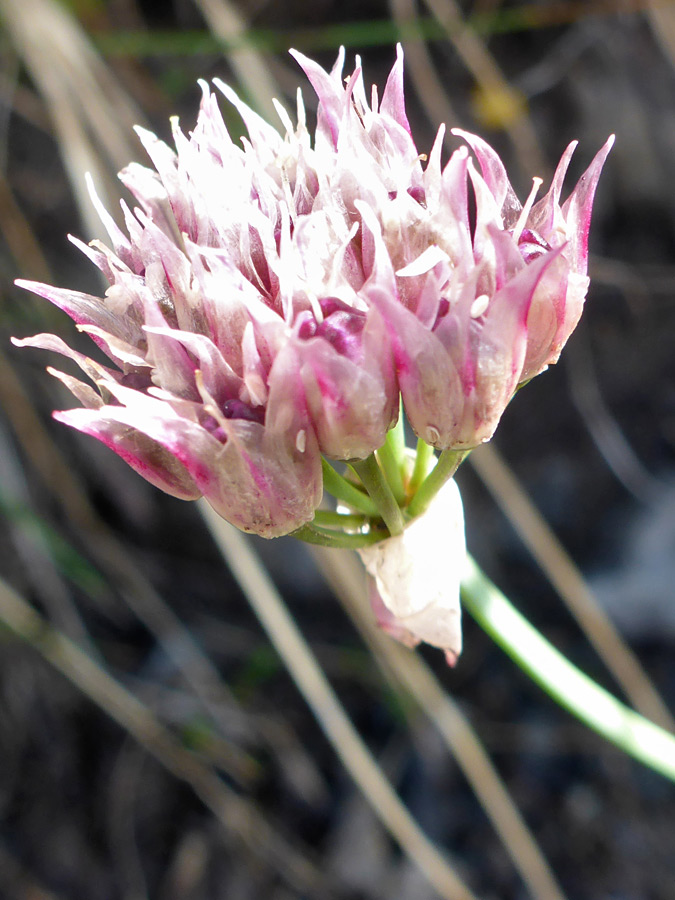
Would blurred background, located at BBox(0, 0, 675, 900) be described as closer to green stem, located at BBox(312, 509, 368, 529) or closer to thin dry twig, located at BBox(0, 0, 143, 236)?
thin dry twig, located at BBox(0, 0, 143, 236)

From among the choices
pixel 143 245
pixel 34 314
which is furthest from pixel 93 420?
pixel 34 314

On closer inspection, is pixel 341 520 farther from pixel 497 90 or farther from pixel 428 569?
pixel 497 90

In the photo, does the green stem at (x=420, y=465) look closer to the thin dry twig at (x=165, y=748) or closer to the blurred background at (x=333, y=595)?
the blurred background at (x=333, y=595)

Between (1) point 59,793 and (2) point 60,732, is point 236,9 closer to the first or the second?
(2) point 60,732

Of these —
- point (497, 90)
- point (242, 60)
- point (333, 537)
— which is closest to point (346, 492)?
point (333, 537)

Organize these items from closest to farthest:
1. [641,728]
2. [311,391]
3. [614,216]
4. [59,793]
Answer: [311,391]
[641,728]
[614,216]
[59,793]
